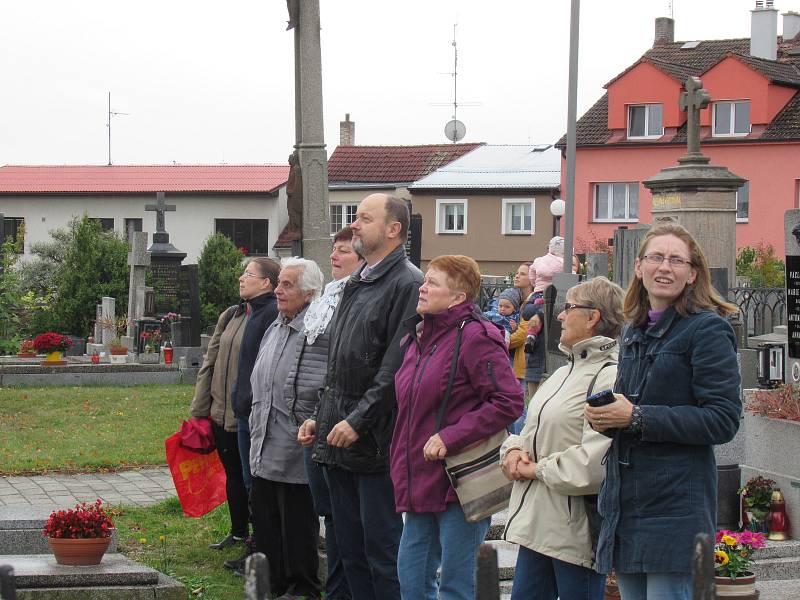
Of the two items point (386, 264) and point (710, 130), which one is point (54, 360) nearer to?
point (386, 264)

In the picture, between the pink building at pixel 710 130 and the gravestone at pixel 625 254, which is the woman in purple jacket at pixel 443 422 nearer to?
the gravestone at pixel 625 254

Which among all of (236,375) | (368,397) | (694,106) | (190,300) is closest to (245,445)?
(236,375)

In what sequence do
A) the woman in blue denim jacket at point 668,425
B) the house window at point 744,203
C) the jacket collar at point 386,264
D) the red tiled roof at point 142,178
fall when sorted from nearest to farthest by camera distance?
the woman in blue denim jacket at point 668,425 < the jacket collar at point 386,264 < the house window at point 744,203 < the red tiled roof at point 142,178

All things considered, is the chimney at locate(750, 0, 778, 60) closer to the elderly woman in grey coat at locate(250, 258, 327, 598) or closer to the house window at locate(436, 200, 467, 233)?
the house window at locate(436, 200, 467, 233)

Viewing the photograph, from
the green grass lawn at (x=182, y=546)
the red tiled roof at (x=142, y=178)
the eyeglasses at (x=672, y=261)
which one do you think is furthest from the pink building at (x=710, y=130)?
the eyeglasses at (x=672, y=261)

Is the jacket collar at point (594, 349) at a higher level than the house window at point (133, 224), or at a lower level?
lower

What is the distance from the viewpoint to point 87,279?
3484cm

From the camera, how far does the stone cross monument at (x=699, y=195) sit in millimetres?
16422

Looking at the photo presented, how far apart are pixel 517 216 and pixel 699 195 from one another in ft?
95.4

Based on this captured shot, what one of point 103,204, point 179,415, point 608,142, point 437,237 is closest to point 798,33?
point 608,142

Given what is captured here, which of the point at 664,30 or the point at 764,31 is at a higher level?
the point at 664,30

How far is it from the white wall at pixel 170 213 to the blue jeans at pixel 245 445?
41063mm

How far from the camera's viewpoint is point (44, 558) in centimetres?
709

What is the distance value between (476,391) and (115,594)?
260 centimetres
